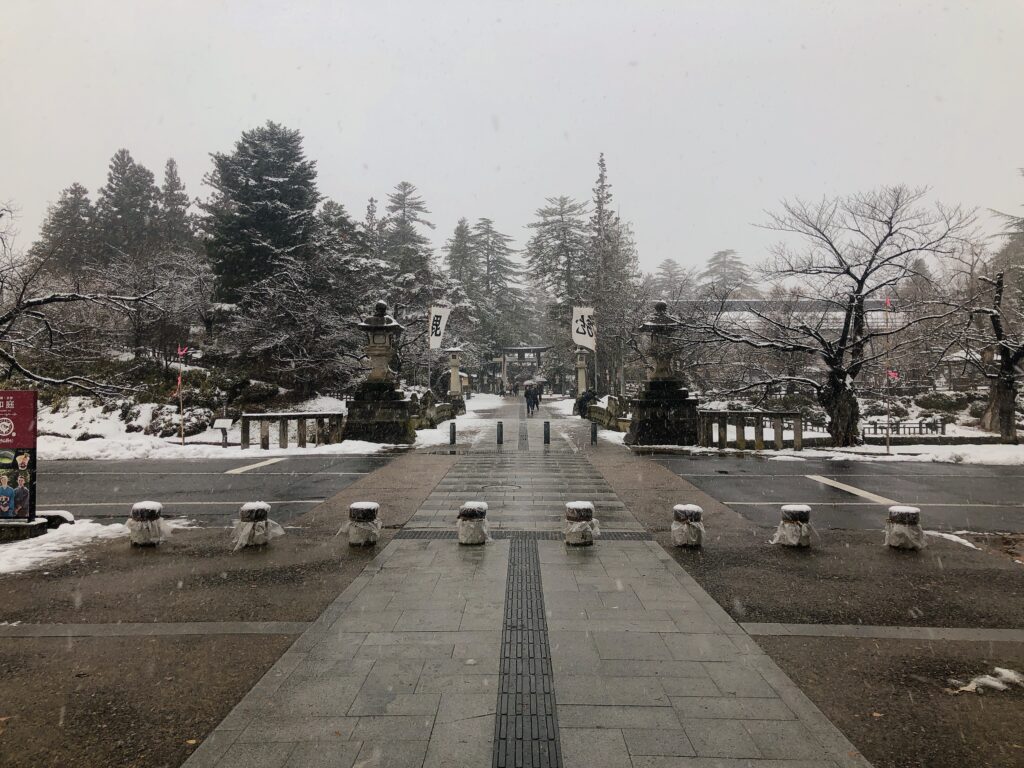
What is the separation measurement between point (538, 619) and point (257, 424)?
27.3 metres

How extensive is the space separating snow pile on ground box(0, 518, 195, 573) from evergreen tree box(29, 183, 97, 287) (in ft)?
138

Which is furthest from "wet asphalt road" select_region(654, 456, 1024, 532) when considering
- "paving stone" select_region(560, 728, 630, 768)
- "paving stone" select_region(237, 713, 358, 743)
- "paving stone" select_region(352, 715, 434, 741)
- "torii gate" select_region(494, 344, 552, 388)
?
"torii gate" select_region(494, 344, 552, 388)

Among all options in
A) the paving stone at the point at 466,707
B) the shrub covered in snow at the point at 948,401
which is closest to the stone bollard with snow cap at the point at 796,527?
the paving stone at the point at 466,707

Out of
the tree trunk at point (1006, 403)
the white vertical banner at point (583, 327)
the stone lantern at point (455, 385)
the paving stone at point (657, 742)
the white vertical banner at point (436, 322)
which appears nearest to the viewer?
the paving stone at point (657, 742)

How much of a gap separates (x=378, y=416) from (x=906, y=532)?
14325 mm

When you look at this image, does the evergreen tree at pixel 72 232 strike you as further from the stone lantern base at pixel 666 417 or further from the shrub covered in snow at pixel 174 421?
the stone lantern base at pixel 666 417

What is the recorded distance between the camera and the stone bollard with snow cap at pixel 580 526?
696 cm

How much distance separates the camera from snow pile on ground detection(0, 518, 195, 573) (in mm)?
6328

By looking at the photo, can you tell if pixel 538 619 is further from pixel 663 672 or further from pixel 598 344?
pixel 598 344

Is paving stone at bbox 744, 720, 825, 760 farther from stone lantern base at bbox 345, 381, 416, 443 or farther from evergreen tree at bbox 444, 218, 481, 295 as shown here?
evergreen tree at bbox 444, 218, 481, 295

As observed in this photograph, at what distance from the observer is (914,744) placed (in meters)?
3.15

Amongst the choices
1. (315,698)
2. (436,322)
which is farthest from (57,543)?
(436,322)

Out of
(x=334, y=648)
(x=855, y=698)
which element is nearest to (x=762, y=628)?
(x=855, y=698)

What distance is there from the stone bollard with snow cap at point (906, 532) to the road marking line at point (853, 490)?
3155 millimetres
